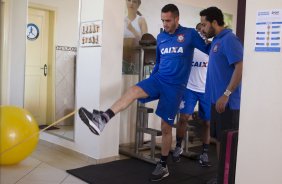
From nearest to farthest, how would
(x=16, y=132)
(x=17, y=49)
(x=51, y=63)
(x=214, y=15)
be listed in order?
(x=16, y=132)
(x=214, y=15)
(x=51, y=63)
(x=17, y=49)

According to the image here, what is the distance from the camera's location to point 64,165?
11.0 feet

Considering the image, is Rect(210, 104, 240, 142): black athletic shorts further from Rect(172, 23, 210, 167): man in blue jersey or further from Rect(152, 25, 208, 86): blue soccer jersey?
Rect(172, 23, 210, 167): man in blue jersey

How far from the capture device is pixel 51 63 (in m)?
4.40

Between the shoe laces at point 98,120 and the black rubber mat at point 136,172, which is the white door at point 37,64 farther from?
the shoe laces at point 98,120

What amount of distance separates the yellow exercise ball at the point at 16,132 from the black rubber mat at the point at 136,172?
86cm

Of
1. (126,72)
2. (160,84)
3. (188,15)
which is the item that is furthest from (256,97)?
(188,15)

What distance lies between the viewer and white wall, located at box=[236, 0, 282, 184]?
1585 millimetres

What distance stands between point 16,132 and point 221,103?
1487 mm

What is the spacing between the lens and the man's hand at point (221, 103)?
236cm

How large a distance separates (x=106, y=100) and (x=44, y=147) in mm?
1223

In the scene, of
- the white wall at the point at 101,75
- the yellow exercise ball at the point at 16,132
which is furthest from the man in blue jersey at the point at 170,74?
the yellow exercise ball at the point at 16,132

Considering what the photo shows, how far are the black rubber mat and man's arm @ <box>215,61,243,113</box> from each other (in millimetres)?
958

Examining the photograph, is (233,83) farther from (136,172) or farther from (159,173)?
(136,172)

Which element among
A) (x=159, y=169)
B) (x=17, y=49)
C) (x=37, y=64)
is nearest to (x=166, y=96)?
(x=159, y=169)
